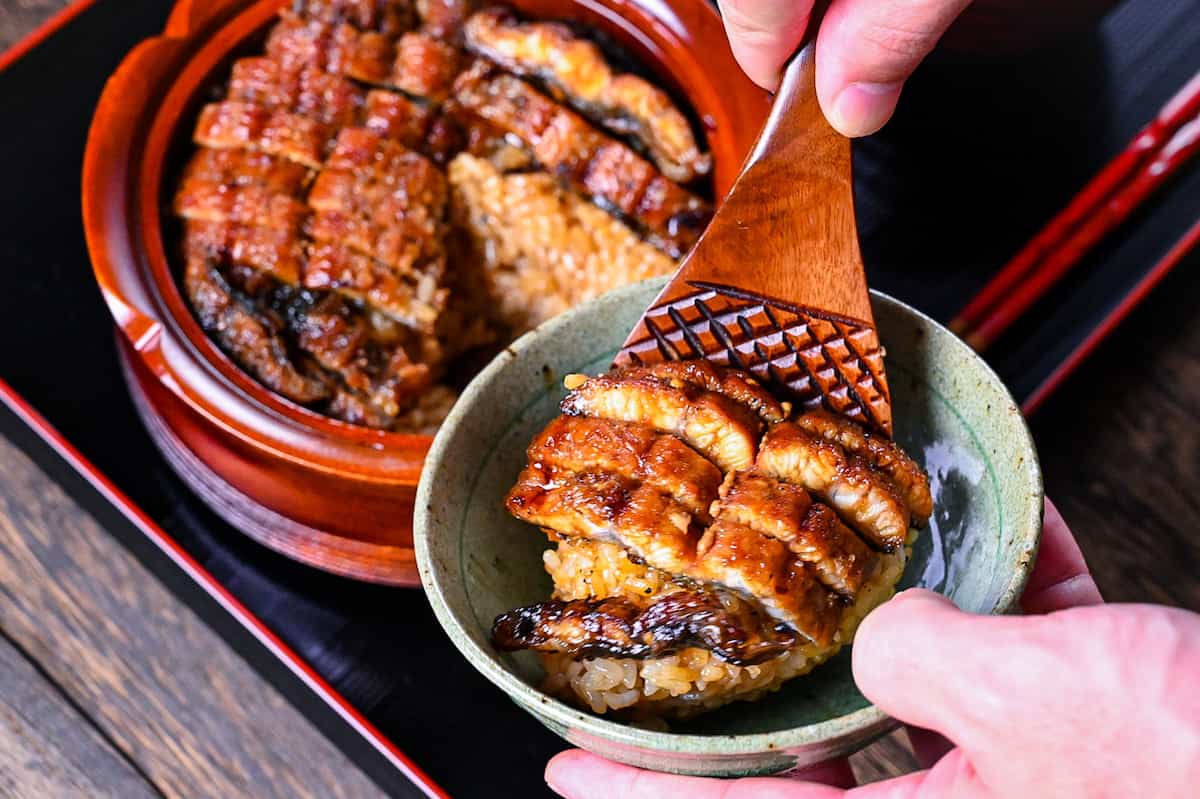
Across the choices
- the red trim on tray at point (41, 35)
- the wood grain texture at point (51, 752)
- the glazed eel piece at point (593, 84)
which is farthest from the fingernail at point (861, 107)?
the red trim on tray at point (41, 35)

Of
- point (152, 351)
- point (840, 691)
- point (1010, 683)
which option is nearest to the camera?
point (1010, 683)

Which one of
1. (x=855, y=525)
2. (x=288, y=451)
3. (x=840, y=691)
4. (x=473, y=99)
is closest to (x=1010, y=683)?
(x=855, y=525)

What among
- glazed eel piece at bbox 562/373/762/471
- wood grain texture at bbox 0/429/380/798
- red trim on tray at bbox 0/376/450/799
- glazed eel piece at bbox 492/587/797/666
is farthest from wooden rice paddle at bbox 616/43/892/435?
wood grain texture at bbox 0/429/380/798

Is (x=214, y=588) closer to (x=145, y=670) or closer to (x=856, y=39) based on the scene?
(x=145, y=670)

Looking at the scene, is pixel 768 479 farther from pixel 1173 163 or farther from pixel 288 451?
pixel 1173 163

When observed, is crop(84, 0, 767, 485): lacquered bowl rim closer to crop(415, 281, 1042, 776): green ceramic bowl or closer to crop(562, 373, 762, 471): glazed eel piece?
crop(415, 281, 1042, 776): green ceramic bowl

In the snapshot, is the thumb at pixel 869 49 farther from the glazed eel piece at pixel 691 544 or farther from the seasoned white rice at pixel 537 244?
the seasoned white rice at pixel 537 244
